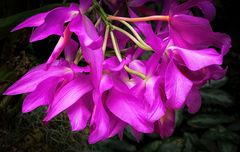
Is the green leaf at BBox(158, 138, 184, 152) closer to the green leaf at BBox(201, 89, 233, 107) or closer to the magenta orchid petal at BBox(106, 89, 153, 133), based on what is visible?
the green leaf at BBox(201, 89, 233, 107)

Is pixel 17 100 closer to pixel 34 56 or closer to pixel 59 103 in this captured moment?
pixel 34 56

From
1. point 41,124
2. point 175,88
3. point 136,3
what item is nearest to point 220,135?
point 41,124

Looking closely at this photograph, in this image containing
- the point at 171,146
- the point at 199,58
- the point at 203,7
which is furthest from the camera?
the point at 171,146

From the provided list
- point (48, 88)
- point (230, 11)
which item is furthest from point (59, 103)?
point (230, 11)

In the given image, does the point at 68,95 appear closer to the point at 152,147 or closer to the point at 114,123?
the point at 114,123

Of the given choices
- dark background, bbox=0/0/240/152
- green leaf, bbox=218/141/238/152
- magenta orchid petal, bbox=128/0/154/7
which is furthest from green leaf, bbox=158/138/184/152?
magenta orchid petal, bbox=128/0/154/7

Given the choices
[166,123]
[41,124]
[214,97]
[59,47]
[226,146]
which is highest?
[59,47]

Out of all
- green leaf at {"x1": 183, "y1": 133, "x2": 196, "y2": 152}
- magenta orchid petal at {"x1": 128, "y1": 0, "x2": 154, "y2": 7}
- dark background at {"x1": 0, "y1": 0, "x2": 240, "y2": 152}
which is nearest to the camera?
magenta orchid petal at {"x1": 128, "y1": 0, "x2": 154, "y2": 7}
